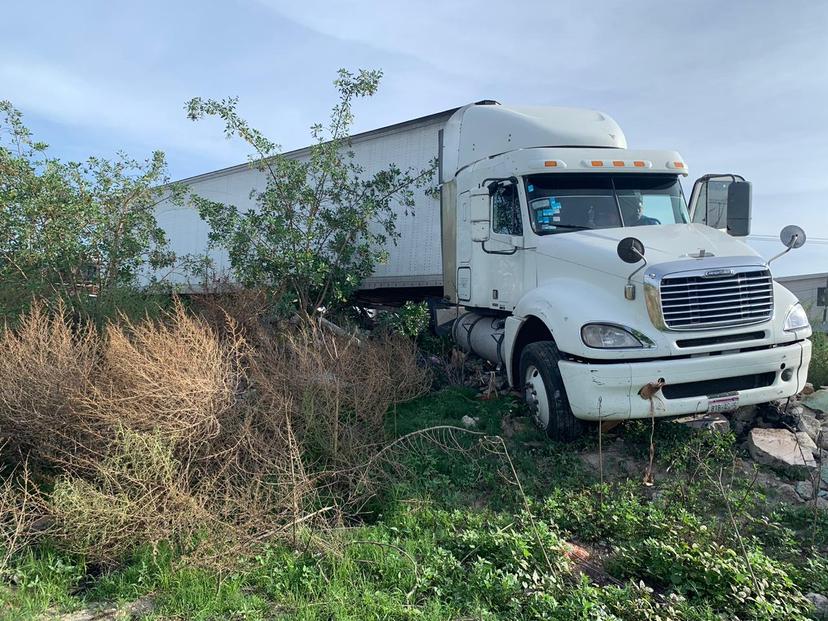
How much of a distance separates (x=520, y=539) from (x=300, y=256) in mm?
5980

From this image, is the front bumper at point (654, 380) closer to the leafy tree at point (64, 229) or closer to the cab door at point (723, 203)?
the cab door at point (723, 203)

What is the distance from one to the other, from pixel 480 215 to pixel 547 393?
2529 mm

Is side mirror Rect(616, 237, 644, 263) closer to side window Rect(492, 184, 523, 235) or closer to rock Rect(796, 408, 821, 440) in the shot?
side window Rect(492, 184, 523, 235)

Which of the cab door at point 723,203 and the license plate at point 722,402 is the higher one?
the cab door at point 723,203

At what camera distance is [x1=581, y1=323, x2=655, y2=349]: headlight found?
15.7ft

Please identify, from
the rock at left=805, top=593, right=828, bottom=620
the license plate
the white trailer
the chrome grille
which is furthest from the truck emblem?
the white trailer

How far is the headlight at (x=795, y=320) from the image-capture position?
5.08 m

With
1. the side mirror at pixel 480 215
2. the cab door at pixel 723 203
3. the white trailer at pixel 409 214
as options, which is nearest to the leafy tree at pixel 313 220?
the white trailer at pixel 409 214

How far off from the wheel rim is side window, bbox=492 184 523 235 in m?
1.72

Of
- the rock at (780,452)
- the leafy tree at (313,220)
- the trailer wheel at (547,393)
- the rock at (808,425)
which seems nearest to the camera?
the rock at (780,452)

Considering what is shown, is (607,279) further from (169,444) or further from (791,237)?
(169,444)

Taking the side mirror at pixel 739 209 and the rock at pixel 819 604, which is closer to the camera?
the rock at pixel 819 604

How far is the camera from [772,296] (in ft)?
16.4

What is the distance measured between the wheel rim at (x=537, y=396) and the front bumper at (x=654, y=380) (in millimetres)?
550
